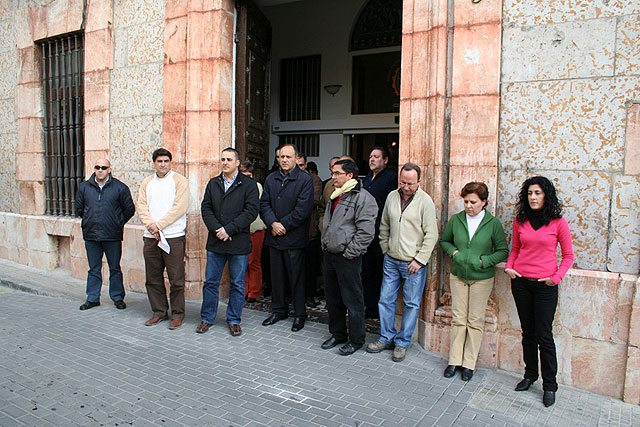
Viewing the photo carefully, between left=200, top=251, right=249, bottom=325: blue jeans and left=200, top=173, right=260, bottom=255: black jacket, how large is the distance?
0.11 m

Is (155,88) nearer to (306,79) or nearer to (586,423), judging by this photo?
(306,79)

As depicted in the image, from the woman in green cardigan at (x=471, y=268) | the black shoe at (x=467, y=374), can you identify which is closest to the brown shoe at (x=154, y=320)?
the woman in green cardigan at (x=471, y=268)

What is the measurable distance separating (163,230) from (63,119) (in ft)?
13.9

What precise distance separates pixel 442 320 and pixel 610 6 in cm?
310

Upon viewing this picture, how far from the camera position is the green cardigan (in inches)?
153

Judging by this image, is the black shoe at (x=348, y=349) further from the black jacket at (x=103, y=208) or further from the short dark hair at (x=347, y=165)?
the black jacket at (x=103, y=208)

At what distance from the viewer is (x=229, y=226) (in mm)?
4785

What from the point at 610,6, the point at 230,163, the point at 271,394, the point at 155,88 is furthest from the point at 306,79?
the point at 271,394

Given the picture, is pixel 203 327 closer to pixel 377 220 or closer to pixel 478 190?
pixel 377 220

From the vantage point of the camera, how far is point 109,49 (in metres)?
6.88

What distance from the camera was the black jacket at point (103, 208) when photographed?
563 centimetres

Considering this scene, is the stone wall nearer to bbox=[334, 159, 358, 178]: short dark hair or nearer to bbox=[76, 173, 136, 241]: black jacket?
bbox=[76, 173, 136, 241]: black jacket

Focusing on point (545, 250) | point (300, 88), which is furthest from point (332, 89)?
point (545, 250)

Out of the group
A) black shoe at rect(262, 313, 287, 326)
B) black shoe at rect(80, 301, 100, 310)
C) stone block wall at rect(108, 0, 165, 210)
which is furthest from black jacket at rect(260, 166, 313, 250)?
black shoe at rect(80, 301, 100, 310)
